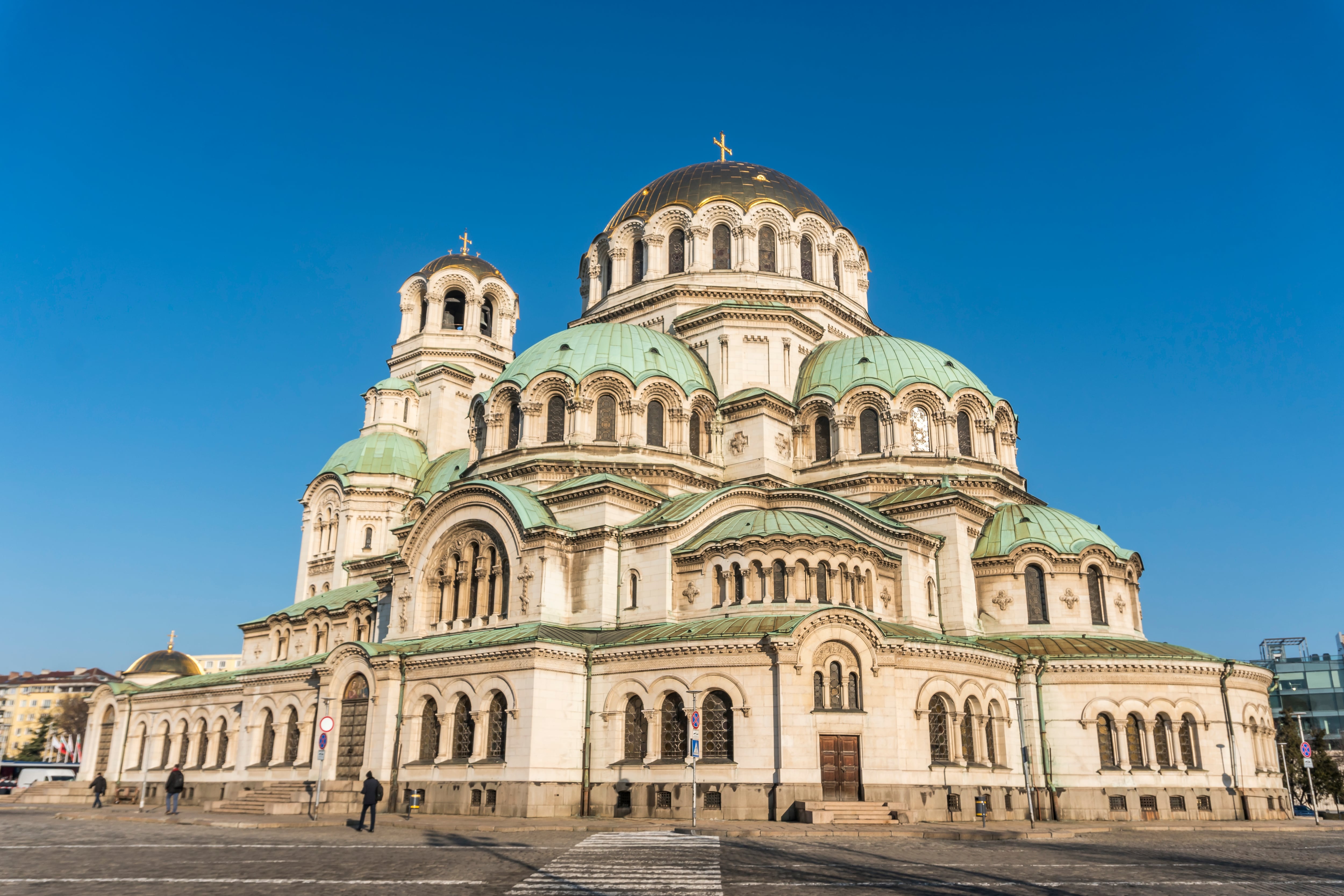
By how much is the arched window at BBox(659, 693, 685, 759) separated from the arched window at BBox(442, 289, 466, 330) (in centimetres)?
3357

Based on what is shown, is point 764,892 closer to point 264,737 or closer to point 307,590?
point 264,737

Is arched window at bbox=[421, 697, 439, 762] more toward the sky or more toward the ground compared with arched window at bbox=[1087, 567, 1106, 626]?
more toward the ground

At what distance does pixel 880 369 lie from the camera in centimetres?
4122

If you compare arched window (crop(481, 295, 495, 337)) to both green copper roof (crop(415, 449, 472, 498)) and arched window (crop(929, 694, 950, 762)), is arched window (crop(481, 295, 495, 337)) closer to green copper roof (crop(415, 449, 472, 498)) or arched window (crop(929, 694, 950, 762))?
green copper roof (crop(415, 449, 472, 498))

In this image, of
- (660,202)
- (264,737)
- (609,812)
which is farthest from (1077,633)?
(264,737)

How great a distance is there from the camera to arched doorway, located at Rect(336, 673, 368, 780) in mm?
33906

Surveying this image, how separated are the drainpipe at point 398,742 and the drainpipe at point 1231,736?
87.3 ft

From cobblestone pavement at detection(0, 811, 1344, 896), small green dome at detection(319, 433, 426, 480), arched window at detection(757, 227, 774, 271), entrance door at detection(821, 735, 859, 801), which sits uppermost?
arched window at detection(757, 227, 774, 271)

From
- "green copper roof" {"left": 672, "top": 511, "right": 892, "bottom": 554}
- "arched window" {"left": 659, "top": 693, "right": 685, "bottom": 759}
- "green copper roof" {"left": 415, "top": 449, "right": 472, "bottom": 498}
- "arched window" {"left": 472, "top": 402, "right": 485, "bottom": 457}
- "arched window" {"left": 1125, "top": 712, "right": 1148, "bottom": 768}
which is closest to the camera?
"arched window" {"left": 659, "top": 693, "right": 685, "bottom": 759}

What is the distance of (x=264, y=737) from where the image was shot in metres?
39.9

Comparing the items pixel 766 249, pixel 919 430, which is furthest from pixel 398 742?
pixel 766 249

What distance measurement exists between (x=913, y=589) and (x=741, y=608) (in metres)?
6.87

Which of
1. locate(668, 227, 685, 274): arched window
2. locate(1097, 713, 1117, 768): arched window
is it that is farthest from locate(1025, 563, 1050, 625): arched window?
locate(668, 227, 685, 274): arched window

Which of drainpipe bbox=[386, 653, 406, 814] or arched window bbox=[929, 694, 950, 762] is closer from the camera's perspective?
arched window bbox=[929, 694, 950, 762]
